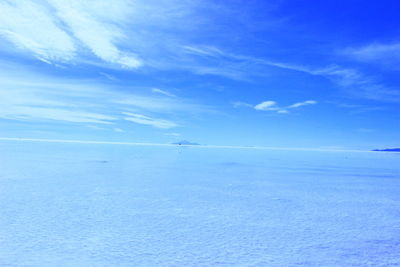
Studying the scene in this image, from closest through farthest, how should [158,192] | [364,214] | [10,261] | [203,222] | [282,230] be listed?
[10,261] → [282,230] → [203,222] → [364,214] → [158,192]

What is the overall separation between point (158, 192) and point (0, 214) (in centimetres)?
344

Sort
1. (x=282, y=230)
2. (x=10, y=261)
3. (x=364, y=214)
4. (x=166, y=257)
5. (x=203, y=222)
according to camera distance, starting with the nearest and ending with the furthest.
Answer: (x=10, y=261), (x=166, y=257), (x=282, y=230), (x=203, y=222), (x=364, y=214)

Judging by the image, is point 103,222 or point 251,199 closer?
point 103,222

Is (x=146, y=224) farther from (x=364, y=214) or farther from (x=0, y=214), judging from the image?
(x=364, y=214)

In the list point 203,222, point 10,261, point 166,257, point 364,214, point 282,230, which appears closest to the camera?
point 10,261

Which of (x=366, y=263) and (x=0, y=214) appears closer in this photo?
(x=366, y=263)

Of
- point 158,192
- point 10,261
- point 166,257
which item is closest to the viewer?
point 10,261

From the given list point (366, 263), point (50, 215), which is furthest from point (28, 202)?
point (366, 263)

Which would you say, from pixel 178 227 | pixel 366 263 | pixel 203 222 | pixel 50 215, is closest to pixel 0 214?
pixel 50 215

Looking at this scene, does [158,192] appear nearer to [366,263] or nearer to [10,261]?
[10,261]

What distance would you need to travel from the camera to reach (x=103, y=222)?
4652 mm

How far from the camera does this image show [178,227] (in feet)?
14.8

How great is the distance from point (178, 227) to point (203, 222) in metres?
0.51

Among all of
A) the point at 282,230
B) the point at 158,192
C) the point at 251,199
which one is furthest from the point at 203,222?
the point at 158,192
